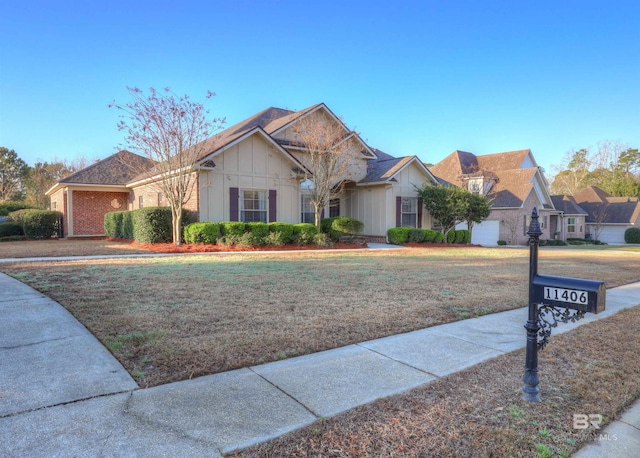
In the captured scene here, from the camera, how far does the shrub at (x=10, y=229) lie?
19.2m

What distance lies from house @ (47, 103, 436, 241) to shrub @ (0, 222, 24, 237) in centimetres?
210

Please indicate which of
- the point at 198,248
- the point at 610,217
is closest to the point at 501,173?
the point at 610,217

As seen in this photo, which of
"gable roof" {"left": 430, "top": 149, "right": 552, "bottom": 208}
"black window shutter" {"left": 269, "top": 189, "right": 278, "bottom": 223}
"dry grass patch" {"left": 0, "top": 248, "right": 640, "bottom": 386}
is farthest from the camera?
"gable roof" {"left": 430, "top": 149, "right": 552, "bottom": 208}

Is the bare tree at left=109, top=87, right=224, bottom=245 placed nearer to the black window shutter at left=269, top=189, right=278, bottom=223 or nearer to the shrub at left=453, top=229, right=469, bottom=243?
the black window shutter at left=269, top=189, right=278, bottom=223

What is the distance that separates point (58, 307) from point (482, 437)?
5258mm

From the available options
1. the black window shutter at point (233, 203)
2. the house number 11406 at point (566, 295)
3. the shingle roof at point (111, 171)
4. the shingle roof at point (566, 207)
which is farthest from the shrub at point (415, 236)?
the shingle roof at point (566, 207)

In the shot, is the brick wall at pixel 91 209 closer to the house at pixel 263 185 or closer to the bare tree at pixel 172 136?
the house at pixel 263 185

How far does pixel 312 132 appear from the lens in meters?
17.8

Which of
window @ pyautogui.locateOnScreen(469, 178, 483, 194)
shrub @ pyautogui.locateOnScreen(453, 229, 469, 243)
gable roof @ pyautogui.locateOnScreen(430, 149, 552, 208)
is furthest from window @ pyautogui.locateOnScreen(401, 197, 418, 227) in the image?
window @ pyautogui.locateOnScreen(469, 178, 483, 194)

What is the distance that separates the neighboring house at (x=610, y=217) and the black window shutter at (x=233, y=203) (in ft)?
127

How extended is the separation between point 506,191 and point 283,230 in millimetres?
21020

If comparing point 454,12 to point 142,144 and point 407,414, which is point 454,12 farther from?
point 407,414

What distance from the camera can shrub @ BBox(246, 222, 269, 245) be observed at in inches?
592

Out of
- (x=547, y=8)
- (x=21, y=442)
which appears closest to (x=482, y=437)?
(x=21, y=442)
